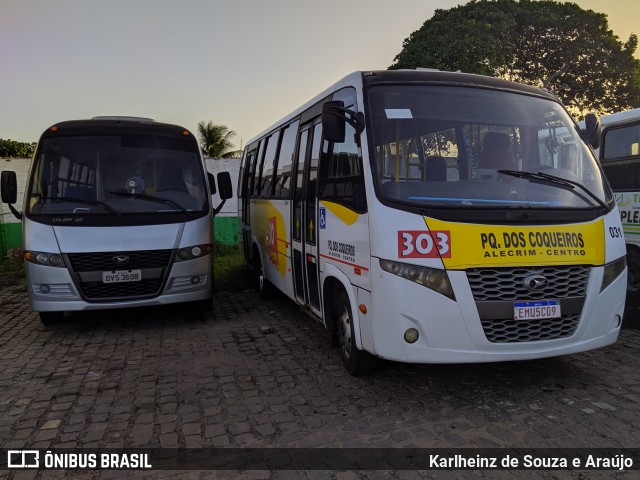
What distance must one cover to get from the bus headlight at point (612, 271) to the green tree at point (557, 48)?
59.8 feet

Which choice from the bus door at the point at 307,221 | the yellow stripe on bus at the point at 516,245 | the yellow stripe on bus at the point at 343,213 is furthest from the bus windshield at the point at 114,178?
the yellow stripe on bus at the point at 516,245

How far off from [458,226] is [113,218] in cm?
447

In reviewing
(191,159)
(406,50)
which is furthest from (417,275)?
(406,50)

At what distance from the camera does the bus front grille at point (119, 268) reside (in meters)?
6.18

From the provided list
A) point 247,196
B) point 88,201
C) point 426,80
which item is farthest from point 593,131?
point 247,196

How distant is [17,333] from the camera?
674 centimetres

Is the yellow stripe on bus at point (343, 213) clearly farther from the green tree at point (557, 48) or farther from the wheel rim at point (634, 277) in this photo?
the green tree at point (557, 48)

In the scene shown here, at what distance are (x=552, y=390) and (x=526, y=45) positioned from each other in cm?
2182

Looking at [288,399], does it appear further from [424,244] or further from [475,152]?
[475,152]

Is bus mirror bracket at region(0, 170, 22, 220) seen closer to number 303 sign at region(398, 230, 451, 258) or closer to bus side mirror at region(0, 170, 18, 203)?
bus side mirror at region(0, 170, 18, 203)

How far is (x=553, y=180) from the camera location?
4.27 metres

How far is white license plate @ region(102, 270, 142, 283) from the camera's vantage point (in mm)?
6250

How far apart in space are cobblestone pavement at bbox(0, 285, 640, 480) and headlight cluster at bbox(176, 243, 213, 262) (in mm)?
1044

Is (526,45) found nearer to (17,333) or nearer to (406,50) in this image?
(406,50)
